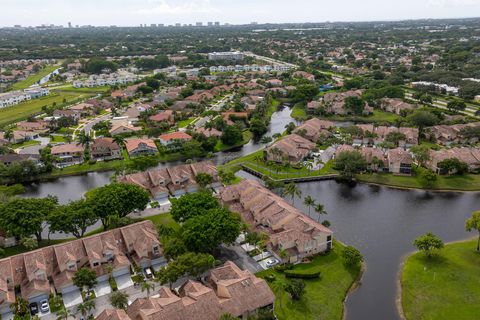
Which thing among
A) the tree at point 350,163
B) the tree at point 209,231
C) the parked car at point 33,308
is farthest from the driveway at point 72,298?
the tree at point 350,163

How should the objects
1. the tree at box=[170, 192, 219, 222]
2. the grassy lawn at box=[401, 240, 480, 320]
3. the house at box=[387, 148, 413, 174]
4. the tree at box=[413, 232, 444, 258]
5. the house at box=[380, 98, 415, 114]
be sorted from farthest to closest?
the house at box=[380, 98, 415, 114] < the house at box=[387, 148, 413, 174] < the tree at box=[170, 192, 219, 222] < the tree at box=[413, 232, 444, 258] < the grassy lawn at box=[401, 240, 480, 320]

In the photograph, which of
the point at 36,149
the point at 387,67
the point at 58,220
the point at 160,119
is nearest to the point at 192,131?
the point at 160,119

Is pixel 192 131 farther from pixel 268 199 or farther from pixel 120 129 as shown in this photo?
pixel 268 199

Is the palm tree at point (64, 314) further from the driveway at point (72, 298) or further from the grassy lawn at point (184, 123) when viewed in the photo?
the grassy lawn at point (184, 123)

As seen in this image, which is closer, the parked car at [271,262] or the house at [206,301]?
the house at [206,301]

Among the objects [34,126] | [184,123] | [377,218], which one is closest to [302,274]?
[377,218]

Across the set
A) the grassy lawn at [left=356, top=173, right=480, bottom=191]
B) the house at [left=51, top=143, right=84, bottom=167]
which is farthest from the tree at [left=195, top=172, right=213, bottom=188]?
the house at [left=51, top=143, right=84, bottom=167]

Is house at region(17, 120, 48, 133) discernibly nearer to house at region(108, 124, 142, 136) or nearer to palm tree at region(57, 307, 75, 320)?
house at region(108, 124, 142, 136)
